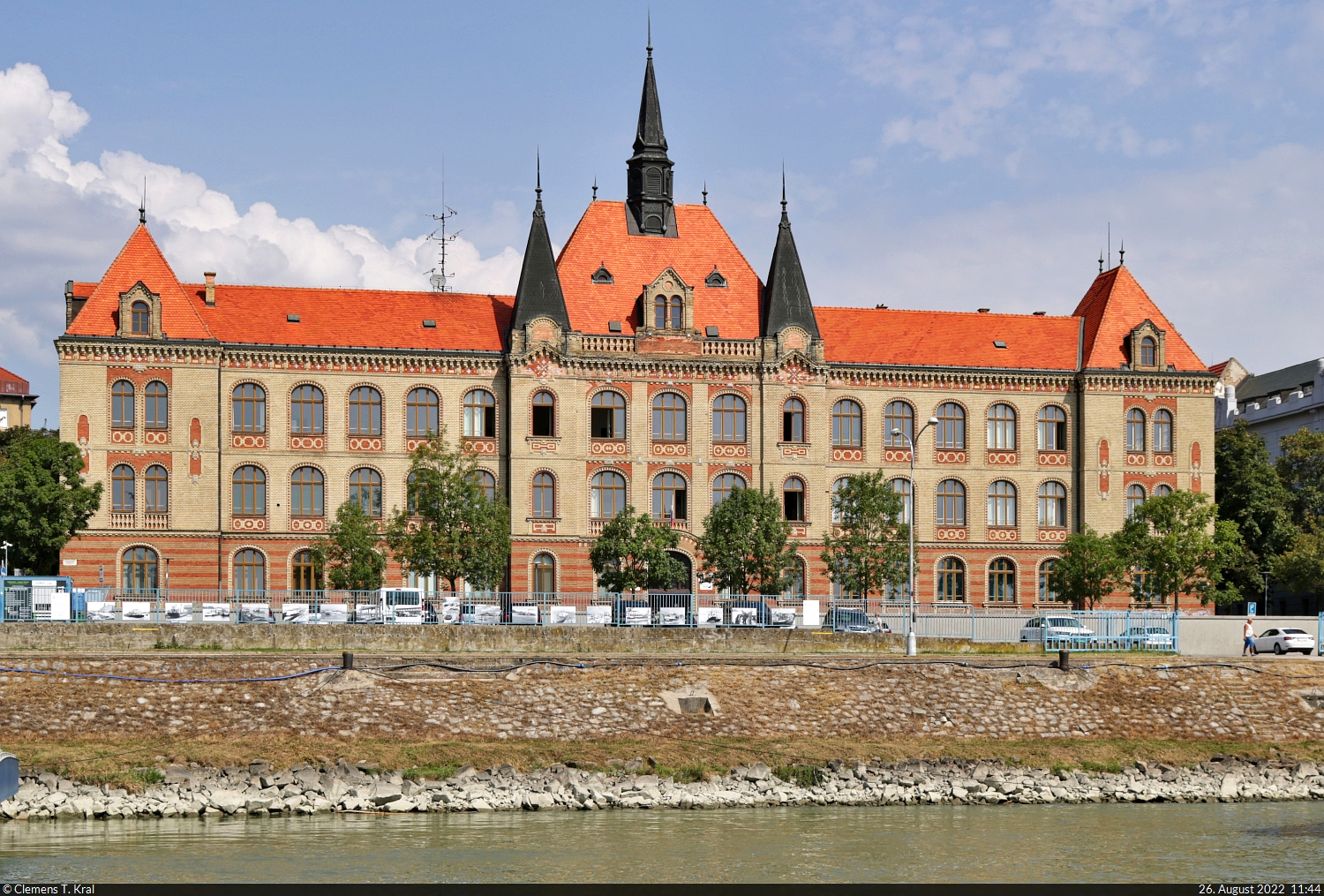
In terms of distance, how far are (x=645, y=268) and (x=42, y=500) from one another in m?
28.6

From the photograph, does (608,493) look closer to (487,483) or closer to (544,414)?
(544,414)

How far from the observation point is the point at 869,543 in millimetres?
62531

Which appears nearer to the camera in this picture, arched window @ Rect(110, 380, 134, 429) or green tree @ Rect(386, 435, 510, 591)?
green tree @ Rect(386, 435, 510, 591)

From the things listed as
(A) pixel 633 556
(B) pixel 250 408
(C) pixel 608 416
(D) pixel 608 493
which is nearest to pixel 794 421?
(C) pixel 608 416

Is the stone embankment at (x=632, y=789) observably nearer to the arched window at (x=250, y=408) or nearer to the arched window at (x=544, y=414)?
the arched window at (x=544, y=414)

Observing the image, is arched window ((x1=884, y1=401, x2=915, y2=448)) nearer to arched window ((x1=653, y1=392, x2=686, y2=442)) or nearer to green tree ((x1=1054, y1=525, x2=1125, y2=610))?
green tree ((x1=1054, y1=525, x2=1125, y2=610))

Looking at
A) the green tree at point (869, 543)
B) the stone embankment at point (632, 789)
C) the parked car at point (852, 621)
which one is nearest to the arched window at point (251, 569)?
the green tree at point (869, 543)

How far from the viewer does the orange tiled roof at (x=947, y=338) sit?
72.4 metres

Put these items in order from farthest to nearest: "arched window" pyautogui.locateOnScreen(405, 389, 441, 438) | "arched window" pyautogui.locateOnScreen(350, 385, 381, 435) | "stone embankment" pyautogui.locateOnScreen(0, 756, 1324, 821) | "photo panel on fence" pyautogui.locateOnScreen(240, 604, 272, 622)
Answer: "arched window" pyautogui.locateOnScreen(405, 389, 441, 438)
"arched window" pyautogui.locateOnScreen(350, 385, 381, 435)
"photo panel on fence" pyautogui.locateOnScreen(240, 604, 272, 622)
"stone embankment" pyautogui.locateOnScreen(0, 756, 1324, 821)

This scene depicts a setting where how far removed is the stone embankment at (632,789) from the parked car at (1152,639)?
442 inches

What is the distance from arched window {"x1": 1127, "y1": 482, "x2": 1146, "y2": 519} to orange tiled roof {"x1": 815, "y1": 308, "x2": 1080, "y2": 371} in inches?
251

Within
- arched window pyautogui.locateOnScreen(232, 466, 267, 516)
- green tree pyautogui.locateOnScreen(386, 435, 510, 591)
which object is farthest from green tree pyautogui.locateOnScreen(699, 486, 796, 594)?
arched window pyautogui.locateOnScreen(232, 466, 267, 516)

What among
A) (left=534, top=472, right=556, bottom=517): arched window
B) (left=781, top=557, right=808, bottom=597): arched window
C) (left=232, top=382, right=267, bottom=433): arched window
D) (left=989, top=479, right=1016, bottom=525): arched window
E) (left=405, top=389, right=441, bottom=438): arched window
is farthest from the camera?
(left=989, top=479, right=1016, bottom=525): arched window

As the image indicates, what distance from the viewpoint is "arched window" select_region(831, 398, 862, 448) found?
7131 centimetres
